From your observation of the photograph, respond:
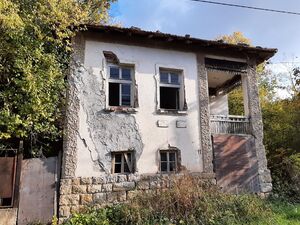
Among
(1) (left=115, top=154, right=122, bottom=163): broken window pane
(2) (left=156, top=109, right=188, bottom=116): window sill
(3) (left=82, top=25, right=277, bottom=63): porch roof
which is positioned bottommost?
(1) (left=115, top=154, right=122, bottom=163): broken window pane

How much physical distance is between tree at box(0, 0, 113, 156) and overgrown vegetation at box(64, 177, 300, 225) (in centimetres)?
300

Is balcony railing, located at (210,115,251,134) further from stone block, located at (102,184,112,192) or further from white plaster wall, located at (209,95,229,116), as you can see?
stone block, located at (102,184,112,192)

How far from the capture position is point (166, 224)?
24.6 feet

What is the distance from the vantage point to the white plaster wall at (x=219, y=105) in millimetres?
14062

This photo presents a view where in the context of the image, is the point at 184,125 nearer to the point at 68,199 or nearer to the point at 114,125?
the point at 114,125

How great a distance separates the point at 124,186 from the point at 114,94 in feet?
10.8

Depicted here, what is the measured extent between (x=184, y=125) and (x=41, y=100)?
502 cm

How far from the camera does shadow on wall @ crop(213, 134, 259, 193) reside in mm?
10547

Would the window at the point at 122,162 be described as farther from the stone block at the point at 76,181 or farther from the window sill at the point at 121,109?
the window sill at the point at 121,109

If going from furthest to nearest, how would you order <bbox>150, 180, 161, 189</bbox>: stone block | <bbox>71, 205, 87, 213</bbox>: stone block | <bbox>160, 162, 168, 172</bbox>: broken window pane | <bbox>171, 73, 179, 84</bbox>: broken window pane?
<bbox>171, 73, 179, 84</bbox>: broken window pane, <bbox>160, 162, 168, 172</bbox>: broken window pane, <bbox>150, 180, 161, 189</bbox>: stone block, <bbox>71, 205, 87, 213</bbox>: stone block

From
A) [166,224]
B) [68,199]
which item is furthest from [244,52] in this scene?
[68,199]

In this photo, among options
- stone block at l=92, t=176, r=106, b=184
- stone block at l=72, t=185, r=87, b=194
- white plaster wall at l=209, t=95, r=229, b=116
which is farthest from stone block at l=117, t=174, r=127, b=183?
white plaster wall at l=209, t=95, r=229, b=116

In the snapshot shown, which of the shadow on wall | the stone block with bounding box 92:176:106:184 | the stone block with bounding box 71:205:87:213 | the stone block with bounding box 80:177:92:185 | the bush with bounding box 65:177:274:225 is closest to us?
the bush with bounding box 65:177:274:225

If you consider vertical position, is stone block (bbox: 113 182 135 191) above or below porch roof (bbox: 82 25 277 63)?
below
